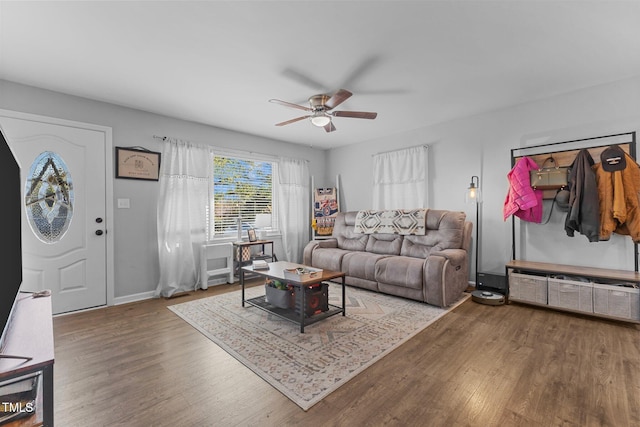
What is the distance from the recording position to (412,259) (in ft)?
12.1

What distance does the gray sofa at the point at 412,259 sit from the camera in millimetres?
3350

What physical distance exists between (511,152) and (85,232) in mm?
5410

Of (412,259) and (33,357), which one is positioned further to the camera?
(412,259)

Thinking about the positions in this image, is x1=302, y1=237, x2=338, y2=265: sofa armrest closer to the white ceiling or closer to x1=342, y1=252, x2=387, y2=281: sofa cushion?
x1=342, y1=252, x2=387, y2=281: sofa cushion

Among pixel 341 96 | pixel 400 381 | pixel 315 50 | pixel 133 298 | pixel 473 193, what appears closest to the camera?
pixel 400 381

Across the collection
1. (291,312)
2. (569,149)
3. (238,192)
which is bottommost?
(291,312)

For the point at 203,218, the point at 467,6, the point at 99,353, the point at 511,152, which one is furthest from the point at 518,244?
the point at 99,353

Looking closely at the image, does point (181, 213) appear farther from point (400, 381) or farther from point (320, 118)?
point (400, 381)

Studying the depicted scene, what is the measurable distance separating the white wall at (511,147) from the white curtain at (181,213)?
319 cm

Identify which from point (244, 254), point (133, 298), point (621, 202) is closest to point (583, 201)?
point (621, 202)

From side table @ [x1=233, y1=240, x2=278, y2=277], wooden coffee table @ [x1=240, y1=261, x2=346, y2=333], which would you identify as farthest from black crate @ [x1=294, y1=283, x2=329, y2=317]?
side table @ [x1=233, y1=240, x2=278, y2=277]

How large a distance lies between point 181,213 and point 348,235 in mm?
2667

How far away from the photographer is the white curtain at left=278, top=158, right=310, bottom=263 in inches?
213

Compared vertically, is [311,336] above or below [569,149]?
below
